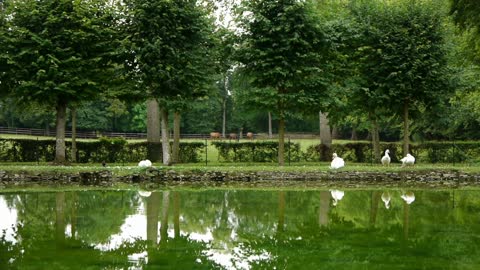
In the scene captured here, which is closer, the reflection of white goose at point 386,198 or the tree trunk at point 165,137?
the reflection of white goose at point 386,198

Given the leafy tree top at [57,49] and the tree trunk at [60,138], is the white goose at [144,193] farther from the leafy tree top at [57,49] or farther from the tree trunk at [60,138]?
the tree trunk at [60,138]

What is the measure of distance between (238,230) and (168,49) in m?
14.8

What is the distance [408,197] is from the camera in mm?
17188

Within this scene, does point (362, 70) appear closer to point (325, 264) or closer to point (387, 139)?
point (325, 264)

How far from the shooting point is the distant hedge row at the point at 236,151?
2870 centimetres

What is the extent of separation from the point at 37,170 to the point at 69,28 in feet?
24.1

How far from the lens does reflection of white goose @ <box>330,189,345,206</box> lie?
1633 cm

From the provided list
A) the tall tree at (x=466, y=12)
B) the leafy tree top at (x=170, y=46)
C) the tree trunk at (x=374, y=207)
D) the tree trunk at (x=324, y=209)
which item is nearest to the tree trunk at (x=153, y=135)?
the leafy tree top at (x=170, y=46)

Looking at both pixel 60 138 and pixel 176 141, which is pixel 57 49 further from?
pixel 176 141

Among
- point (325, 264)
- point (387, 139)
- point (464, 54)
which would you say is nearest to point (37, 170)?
point (325, 264)

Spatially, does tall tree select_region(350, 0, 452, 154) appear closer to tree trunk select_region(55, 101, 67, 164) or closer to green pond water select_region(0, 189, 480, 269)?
green pond water select_region(0, 189, 480, 269)

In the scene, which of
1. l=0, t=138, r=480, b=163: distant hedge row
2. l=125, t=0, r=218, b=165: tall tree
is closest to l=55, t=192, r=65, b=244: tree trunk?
l=125, t=0, r=218, b=165: tall tree

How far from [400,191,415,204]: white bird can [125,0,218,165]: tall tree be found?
1131cm

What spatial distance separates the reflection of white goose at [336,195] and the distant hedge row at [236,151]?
937cm
